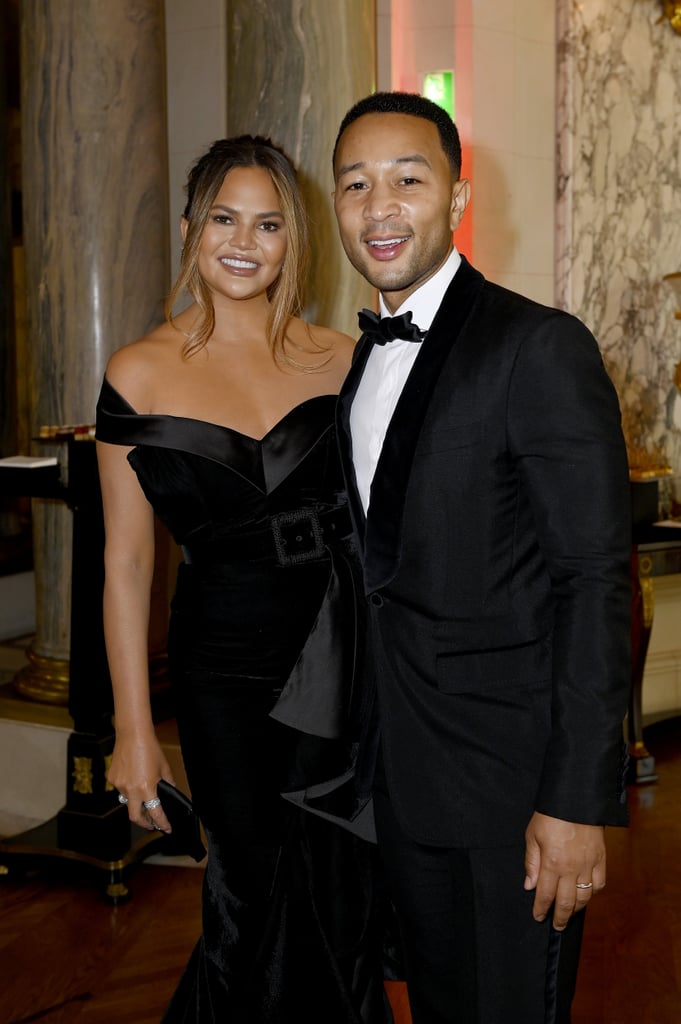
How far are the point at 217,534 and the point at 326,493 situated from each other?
0.25m

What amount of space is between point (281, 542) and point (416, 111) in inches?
34.1

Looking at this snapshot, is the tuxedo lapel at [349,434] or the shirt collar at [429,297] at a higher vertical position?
the shirt collar at [429,297]

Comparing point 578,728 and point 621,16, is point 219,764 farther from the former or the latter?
point 621,16

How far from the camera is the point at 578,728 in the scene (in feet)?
5.11

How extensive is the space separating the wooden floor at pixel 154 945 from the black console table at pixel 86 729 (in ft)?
0.39

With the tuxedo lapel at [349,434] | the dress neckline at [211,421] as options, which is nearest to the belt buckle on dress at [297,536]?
the dress neckline at [211,421]

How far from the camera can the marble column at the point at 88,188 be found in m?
4.10

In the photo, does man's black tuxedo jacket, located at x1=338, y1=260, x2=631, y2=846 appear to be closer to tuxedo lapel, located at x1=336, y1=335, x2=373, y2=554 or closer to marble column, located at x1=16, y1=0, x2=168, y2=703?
tuxedo lapel, located at x1=336, y1=335, x2=373, y2=554

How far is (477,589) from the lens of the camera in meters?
1.67

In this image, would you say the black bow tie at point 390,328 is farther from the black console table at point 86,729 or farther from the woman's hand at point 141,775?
the black console table at point 86,729

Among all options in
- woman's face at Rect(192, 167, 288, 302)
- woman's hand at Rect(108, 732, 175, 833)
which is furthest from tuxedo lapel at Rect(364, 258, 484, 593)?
woman's hand at Rect(108, 732, 175, 833)

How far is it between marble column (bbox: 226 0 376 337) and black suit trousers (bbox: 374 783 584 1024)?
2.44m

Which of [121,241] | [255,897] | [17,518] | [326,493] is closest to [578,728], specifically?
[326,493]

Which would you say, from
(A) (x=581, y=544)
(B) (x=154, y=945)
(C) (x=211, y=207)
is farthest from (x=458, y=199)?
(B) (x=154, y=945)
